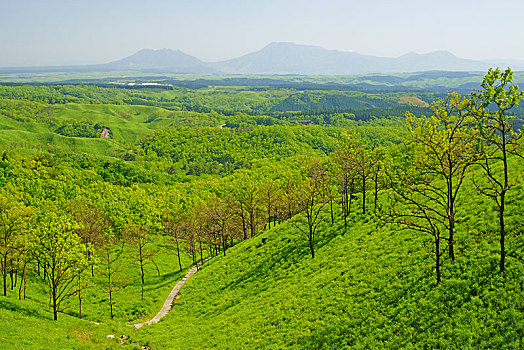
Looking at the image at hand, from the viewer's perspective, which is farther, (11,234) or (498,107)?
(11,234)

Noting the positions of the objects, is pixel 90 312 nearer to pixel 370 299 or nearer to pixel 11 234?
pixel 11 234

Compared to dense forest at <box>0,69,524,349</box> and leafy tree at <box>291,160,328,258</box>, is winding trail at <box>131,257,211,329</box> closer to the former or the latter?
dense forest at <box>0,69,524,349</box>

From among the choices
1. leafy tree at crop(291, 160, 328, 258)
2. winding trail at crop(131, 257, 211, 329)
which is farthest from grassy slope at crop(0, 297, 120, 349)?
leafy tree at crop(291, 160, 328, 258)

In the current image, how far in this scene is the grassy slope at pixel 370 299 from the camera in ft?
62.5

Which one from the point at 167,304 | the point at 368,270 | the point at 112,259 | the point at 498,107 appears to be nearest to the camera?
the point at 498,107

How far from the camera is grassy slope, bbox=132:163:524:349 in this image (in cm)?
1906

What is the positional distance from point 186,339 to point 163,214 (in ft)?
241

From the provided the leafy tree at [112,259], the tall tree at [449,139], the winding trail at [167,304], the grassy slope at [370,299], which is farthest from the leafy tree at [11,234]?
the tall tree at [449,139]

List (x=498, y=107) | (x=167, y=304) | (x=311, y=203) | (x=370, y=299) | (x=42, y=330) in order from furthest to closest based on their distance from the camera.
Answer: (x=167, y=304), (x=311, y=203), (x=42, y=330), (x=370, y=299), (x=498, y=107)

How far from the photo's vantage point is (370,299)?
2517 cm

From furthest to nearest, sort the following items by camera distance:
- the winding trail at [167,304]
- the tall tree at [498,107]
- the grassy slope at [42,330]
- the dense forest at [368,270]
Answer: the winding trail at [167,304]
the grassy slope at [42,330]
the dense forest at [368,270]
the tall tree at [498,107]

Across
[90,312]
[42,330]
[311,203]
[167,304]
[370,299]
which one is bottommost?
[167,304]

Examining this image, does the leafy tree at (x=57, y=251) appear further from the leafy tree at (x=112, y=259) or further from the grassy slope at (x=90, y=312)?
the leafy tree at (x=112, y=259)

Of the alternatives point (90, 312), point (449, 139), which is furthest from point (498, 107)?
point (90, 312)
